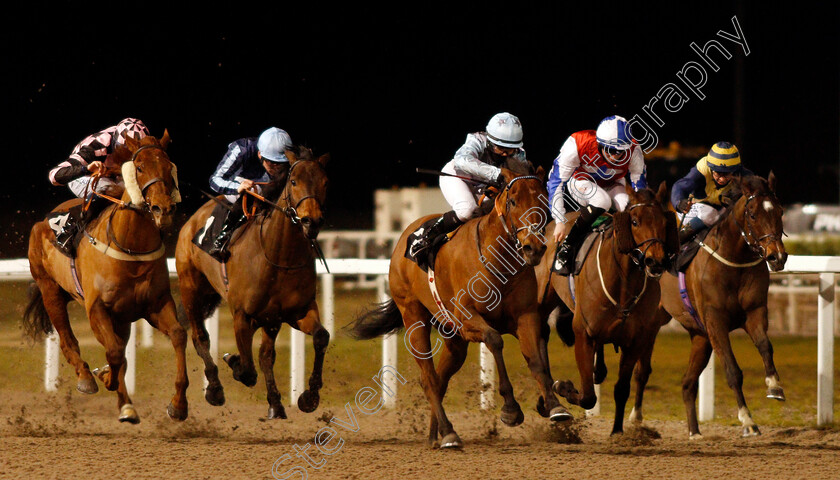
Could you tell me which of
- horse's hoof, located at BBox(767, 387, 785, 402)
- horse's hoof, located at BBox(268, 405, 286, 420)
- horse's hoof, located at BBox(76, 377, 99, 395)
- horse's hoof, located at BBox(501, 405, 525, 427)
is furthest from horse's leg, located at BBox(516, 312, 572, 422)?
horse's hoof, located at BBox(76, 377, 99, 395)

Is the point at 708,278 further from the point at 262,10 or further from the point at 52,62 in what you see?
the point at 52,62

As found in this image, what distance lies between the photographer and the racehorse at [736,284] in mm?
6023

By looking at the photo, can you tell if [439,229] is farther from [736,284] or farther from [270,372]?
[736,284]

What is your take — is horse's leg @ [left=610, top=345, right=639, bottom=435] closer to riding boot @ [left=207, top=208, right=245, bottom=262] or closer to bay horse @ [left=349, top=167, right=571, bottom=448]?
bay horse @ [left=349, top=167, right=571, bottom=448]

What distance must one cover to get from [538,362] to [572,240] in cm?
130

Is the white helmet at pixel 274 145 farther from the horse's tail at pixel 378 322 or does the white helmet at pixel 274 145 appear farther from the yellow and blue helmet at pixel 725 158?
the yellow and blue helmet at pixel 725 158

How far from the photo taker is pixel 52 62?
1597cm

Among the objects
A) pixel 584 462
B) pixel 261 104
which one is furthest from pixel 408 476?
pixel 261 104

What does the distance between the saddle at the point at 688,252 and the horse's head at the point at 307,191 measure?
2356 mm

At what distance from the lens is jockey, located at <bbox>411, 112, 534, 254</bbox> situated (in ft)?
18.8

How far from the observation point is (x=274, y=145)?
248 inches

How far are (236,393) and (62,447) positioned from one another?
276 centimetres

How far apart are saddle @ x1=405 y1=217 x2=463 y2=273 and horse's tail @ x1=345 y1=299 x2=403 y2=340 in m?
0.65

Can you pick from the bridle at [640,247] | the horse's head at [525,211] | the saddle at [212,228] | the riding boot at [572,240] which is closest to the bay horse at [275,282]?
the saddle at [212,228]
